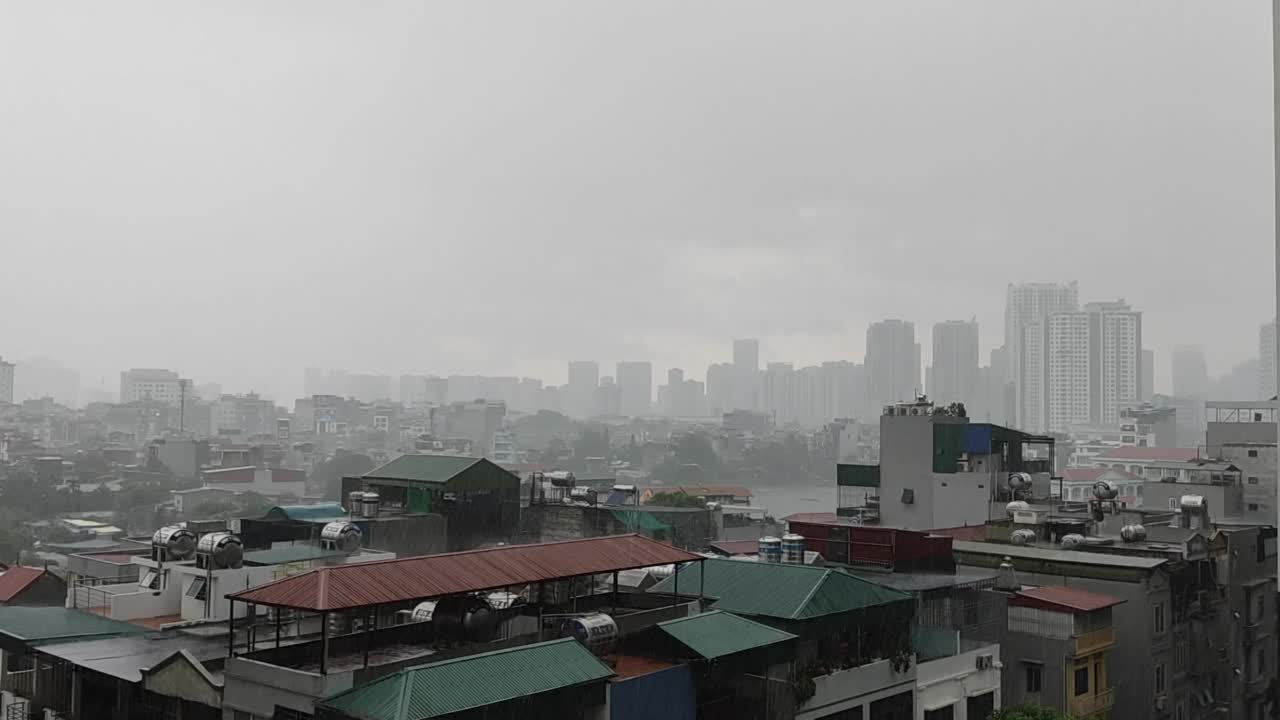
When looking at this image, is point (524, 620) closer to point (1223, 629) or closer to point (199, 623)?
point (199, 623)

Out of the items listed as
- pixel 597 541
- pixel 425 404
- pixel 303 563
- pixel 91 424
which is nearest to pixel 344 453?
pixel 91 424

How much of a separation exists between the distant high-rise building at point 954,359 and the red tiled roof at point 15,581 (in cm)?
5875

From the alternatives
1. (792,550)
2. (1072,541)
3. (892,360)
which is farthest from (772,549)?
(892,360)

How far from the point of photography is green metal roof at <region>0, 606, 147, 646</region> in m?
10.4

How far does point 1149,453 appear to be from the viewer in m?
46.3

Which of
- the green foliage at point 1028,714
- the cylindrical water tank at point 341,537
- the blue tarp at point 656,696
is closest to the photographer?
the blue tarp at point 656,696

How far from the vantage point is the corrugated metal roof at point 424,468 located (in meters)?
20.2

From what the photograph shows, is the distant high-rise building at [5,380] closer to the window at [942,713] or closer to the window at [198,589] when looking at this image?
the window at [198,589]

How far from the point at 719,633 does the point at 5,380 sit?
89559mm

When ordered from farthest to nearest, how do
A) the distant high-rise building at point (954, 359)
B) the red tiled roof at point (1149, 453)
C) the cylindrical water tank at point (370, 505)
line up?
the distant high-rise building at point (954, 359)
the red tiled roof at point (1149, 453)
the cylindrical water tank at point (370, 505)

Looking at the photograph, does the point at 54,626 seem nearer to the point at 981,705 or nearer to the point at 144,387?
the point at 981,705

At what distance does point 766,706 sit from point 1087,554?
836 cm

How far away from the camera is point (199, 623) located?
11.7 m

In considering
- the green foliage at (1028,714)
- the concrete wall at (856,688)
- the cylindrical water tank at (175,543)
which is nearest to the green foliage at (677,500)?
the cylindrical water tank at (175,543)
